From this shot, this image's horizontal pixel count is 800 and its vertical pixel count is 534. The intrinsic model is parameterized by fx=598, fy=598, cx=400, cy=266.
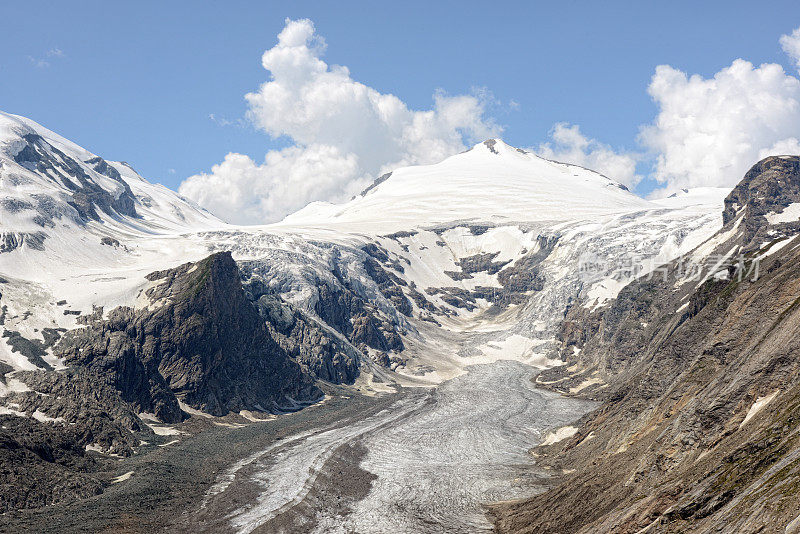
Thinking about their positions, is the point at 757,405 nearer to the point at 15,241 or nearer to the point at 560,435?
the point at 560,435

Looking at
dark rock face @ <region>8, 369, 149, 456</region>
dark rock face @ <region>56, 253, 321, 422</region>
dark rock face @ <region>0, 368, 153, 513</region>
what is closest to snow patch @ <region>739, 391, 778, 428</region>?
dark rock face @ <region>0, 368, 153, 513</region>

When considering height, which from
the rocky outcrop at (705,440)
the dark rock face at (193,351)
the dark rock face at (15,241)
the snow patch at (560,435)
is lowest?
the snow patch at (560,435)

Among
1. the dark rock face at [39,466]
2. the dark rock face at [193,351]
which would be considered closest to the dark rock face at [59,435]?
the dark rock face at [39,466]

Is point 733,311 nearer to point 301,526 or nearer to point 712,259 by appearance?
point 301,526

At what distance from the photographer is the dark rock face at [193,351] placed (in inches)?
5084

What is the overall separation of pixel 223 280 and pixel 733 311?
130398mm

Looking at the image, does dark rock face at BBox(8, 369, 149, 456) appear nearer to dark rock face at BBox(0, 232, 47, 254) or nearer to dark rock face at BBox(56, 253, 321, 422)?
dark rock face at BBox(56, 253, 321, 422)

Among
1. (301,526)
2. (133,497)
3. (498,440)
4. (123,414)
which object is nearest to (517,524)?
(301,526)

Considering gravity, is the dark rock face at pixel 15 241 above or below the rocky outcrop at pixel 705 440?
above

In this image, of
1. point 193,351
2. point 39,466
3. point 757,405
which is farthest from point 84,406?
point 757,405

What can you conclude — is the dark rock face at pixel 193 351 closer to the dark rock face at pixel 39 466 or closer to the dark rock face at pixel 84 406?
the dark rock face at pixel 84 406

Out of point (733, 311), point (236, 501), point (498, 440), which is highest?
point (733, 311)

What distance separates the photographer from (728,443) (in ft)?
139

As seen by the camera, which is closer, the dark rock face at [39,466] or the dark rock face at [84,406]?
the dark rock face at [39,466]
